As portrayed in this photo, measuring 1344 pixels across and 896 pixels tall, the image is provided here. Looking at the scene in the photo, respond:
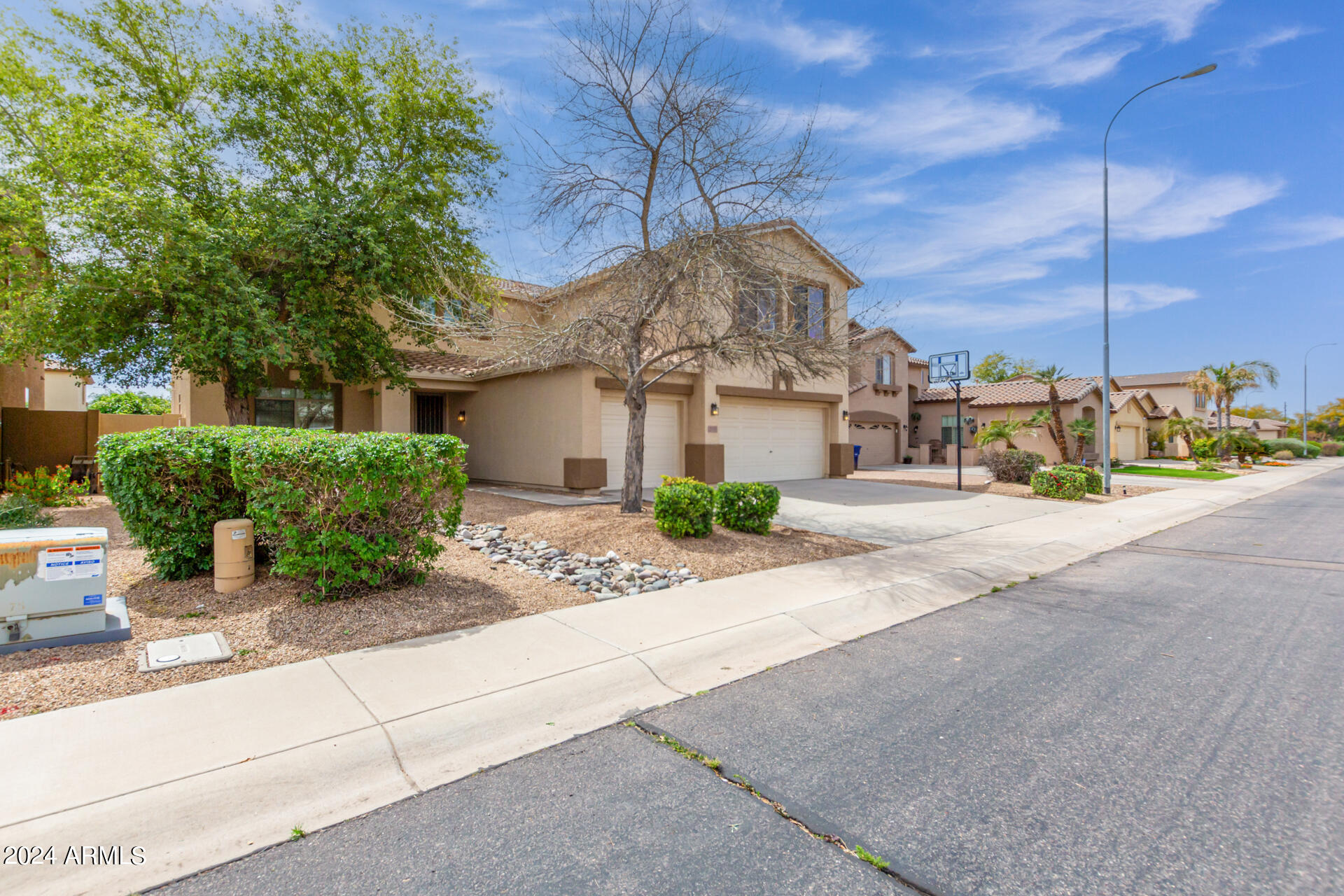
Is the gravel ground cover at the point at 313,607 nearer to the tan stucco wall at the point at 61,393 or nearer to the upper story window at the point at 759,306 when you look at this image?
the upper story window at the point at 759,306

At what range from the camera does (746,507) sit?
30.1ft

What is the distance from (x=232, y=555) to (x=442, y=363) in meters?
11.8

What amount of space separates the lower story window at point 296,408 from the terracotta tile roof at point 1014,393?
24552 millimetres

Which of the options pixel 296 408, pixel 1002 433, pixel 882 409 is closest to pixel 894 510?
pixel 1002 433

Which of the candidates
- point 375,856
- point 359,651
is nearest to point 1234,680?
point 375,856

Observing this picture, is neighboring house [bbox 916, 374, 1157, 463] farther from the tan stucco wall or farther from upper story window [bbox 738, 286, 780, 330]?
the tan stucco wall

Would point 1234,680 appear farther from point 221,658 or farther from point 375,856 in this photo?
point 221,658

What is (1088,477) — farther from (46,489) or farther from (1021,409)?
(46,489)

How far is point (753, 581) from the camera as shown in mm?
6918

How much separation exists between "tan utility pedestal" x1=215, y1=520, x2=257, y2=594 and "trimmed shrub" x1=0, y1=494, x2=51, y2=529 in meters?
3.51

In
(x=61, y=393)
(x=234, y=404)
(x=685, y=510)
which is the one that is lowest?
(x=685, y=510)

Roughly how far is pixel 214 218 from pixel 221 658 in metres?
11.6

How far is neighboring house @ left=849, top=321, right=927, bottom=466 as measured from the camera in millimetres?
27797

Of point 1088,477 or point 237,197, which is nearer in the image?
point 237,197
